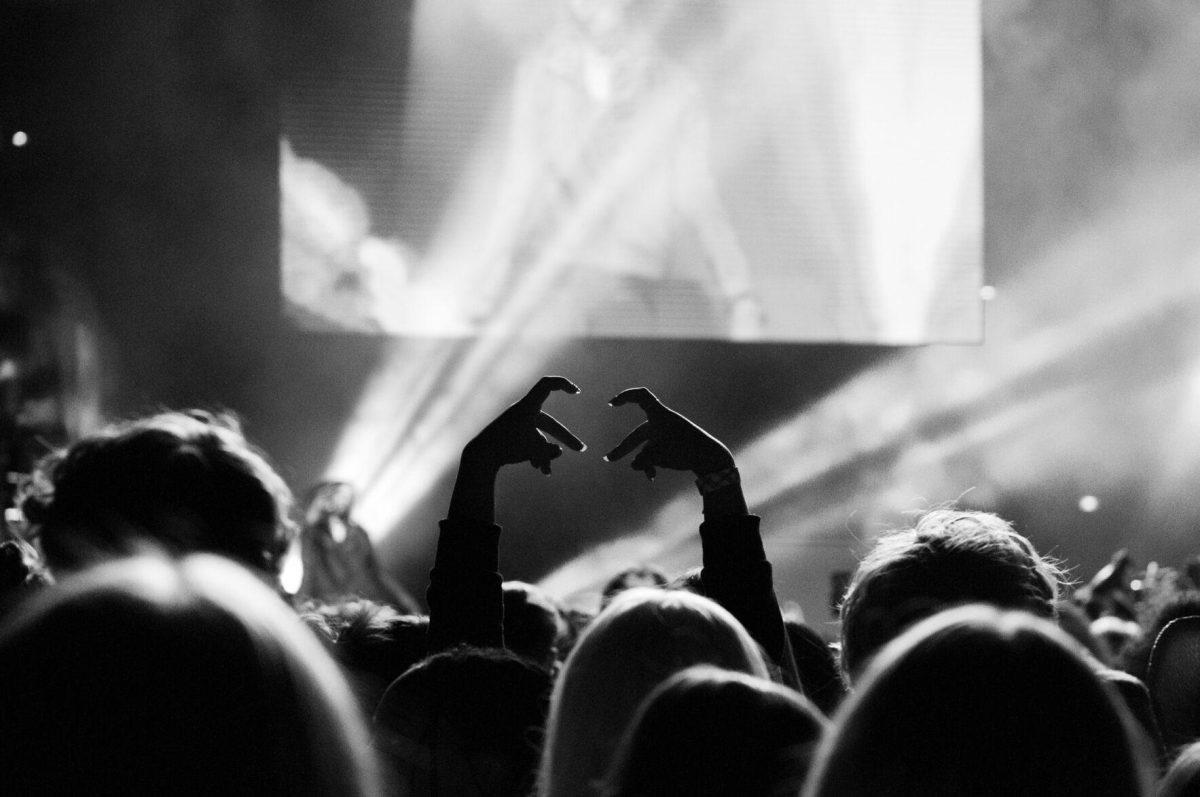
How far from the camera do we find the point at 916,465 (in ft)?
30.6

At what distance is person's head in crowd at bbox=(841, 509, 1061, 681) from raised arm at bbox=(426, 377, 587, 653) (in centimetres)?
53

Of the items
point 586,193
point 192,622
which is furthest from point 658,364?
point 192,622

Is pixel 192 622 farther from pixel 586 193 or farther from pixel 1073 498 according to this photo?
pixel 1073 498

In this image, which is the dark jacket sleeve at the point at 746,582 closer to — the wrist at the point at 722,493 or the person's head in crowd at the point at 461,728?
the wrist at the point at 722,493

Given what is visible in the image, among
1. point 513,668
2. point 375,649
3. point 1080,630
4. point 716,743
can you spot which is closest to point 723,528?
point 513,668

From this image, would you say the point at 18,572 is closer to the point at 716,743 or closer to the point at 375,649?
the point at 375,649

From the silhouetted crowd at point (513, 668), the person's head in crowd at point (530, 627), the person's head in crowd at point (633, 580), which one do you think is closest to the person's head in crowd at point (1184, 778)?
the silhouetted crowd at point (513, 668)

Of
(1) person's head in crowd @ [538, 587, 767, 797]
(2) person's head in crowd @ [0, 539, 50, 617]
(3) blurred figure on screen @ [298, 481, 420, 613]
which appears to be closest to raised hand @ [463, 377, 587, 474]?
(1) person's head in crowd @ [538, 587, 767, 797]

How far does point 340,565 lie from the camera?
575cm

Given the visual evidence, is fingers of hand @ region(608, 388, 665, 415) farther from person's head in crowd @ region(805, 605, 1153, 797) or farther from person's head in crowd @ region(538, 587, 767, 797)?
person's head in crowd @ region(805, 605, 1153, 797)

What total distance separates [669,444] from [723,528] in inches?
7.8

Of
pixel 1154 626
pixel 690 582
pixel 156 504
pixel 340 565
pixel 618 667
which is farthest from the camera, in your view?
pixel 340 565

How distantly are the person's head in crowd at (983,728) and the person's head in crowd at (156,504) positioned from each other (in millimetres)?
839

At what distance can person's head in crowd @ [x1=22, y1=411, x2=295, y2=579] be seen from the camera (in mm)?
1420
